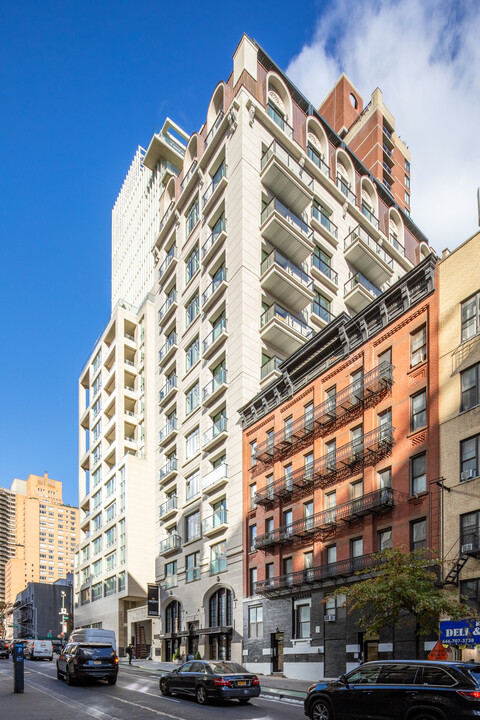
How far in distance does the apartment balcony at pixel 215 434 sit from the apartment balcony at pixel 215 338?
585 centimetres

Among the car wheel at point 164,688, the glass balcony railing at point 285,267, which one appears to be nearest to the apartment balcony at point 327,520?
the car wheel at point 164,688

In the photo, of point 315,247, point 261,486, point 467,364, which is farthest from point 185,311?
point 467,364

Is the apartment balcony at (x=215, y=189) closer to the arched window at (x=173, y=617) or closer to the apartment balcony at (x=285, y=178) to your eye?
the apartment balcony at (x=285, y=178)

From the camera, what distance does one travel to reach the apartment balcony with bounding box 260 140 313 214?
50.6 m

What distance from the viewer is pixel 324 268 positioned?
56.4m

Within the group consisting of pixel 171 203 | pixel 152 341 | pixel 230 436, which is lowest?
pixel 230 436

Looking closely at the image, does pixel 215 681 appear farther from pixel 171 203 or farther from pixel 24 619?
pixel 24 619

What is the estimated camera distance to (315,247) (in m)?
56.1

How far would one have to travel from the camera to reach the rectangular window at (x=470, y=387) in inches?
1035

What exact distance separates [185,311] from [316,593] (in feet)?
104

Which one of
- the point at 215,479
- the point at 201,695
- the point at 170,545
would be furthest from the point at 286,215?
the point at 201,695

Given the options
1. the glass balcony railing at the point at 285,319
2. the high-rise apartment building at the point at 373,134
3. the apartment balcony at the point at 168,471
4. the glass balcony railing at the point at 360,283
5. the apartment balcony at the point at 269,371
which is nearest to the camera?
the apartment balcony at the point at 269,371

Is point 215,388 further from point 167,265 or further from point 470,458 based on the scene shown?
point 470,458

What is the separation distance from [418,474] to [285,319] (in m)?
22.2
